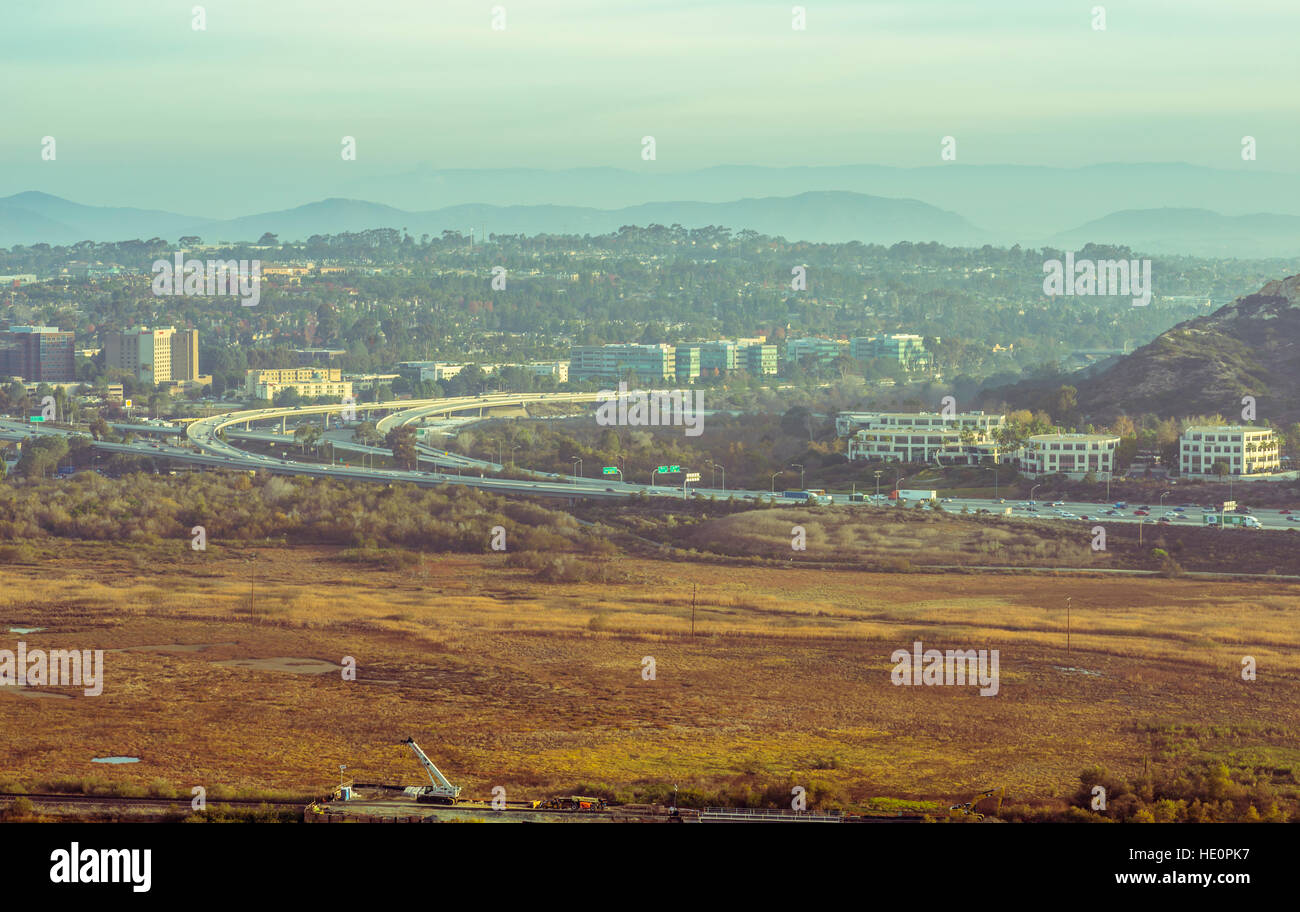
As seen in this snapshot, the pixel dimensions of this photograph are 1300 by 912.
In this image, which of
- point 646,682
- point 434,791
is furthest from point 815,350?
point 434,791

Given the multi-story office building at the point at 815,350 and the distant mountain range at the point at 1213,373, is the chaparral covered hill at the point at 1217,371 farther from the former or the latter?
the multi-story office building at the point at 815,350

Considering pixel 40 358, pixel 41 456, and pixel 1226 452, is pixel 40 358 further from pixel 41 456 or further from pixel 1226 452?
pixel 1226 452

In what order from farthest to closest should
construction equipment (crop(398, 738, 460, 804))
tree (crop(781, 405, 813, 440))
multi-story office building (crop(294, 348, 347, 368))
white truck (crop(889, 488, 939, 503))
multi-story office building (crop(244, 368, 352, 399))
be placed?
multi-story office building (crop(294, 348, 347, 368)), multi-story office building (crop(244, 368, 352, 399)), tree (crop(781, 405, 813, 440)), white truck (crop(889, 488, 939, 503)), construction equipment (crop(398, 738, 460, 804))

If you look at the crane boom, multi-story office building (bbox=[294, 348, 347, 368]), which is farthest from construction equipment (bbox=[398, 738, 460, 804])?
multi-story office building (bbox=[294, 348, 347, 368])

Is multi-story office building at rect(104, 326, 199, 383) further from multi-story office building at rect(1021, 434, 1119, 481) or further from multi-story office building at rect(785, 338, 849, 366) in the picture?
multi-story office building at rect(1021, 434, 1119, 481)
